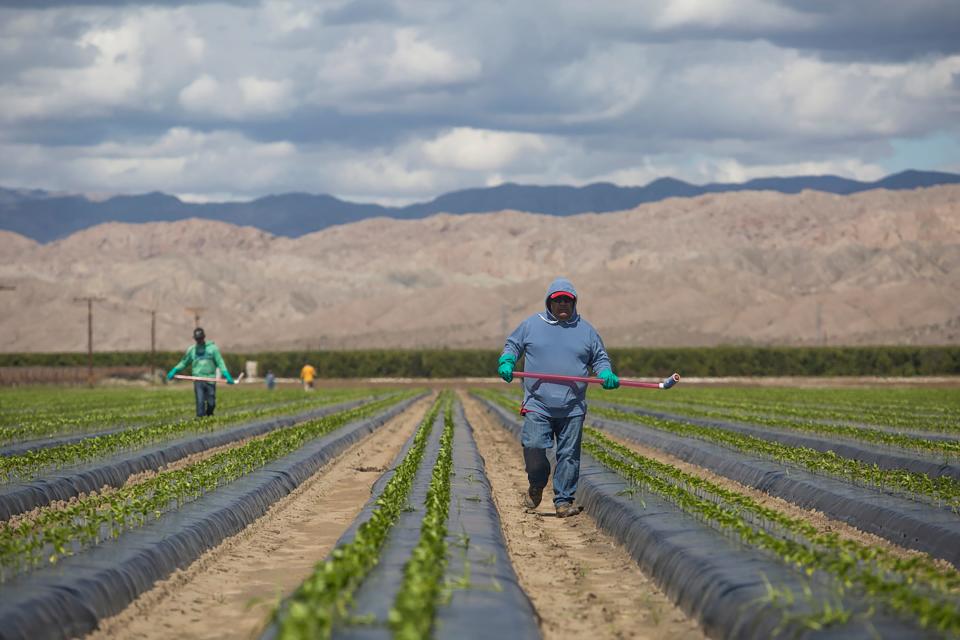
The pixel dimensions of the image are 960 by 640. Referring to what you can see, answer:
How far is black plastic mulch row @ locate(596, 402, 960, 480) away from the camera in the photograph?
15666 mm

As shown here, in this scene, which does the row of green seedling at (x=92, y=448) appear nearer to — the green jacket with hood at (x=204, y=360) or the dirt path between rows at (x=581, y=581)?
the green jacket with hood at (x=204, y=360)

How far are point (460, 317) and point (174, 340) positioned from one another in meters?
32.3

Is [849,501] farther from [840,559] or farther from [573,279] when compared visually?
[573,279]

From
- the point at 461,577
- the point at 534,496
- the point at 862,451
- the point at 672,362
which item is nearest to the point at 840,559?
the point at 461,577

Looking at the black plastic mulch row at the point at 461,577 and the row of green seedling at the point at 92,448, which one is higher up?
the row of green seedling at the point at 92,448

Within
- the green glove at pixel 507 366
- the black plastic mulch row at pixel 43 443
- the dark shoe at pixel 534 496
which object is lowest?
the dark shoe at pixel 534 496

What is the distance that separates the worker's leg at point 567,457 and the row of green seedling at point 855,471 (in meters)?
3.47

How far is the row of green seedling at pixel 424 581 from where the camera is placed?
6.27 metres

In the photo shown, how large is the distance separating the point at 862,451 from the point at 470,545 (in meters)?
10.5

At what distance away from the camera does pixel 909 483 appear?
42.8 feet

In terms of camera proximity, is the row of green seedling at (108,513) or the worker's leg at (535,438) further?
the worker's leg at (535,438)

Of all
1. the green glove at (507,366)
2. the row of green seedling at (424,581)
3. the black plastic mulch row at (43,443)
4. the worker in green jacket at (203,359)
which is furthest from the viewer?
the worker in green jacket at (203,359)

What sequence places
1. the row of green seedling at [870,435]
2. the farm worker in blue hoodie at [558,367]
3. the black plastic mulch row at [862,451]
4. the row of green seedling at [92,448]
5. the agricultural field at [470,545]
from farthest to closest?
the row of green seedling at [870,435]
the black plastic mulch row at [862,451]
the row of green seedling at [92,448]
the farm worker in blue hoodie at [558,367]
the agricultural field at [470,545]

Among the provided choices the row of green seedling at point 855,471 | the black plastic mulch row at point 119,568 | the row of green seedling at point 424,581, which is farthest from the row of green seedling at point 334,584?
the row of green seedling at point 855,471
